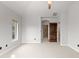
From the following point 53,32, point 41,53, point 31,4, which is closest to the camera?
point 41,53

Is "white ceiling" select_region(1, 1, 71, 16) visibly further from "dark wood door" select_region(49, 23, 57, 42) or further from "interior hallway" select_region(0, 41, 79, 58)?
"dark wood door" select_region(49, 23, 57, 42)

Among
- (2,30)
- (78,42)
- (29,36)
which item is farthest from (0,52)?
(29,36)

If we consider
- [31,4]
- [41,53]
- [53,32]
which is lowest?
[41,53]

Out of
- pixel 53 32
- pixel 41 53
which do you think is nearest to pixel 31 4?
pixel 41 53

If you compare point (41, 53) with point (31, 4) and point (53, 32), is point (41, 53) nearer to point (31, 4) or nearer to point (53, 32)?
point (31, 4)

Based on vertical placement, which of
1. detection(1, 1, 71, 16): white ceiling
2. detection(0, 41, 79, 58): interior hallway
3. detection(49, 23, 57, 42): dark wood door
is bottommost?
detection(0, 41, 79, 58): interior hallway

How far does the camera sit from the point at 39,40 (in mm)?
8078

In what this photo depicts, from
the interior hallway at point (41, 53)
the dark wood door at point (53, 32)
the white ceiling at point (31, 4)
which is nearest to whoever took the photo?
the interior hallway at point (41, 53)

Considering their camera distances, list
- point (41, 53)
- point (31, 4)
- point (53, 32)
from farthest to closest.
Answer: point (53, 32) → point (31, 4) → point (41, 53)

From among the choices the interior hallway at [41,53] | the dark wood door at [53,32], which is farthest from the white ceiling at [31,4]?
the dark wood door at [53,32]

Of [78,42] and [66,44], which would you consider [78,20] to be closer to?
[78,42]

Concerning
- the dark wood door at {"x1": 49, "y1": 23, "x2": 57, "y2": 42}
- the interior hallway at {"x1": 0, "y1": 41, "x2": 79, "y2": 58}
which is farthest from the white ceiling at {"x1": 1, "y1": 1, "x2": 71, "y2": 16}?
the dark wood door at {"x1": 49, "y1": 23, "x2": 57, "y2": 42}

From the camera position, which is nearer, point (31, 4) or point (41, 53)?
point (41, 53)

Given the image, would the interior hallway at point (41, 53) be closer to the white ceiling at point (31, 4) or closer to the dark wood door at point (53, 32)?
the white ceiling at point (31, 4)
